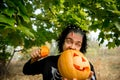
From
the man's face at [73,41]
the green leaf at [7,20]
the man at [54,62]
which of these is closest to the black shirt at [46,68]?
the man at [54,62]

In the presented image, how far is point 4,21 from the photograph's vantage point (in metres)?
2.29

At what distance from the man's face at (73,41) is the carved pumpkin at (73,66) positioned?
0.47ft

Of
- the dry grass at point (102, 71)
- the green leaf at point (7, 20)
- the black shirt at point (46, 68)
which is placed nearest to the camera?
the green leaf at point (7, 20)

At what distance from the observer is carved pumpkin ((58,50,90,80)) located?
2.97 metres

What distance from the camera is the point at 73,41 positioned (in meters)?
3.23

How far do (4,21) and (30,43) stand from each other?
10.0 ft

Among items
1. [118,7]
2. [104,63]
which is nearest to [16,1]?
[118,7]

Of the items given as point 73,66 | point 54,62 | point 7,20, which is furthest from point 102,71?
point 7,20

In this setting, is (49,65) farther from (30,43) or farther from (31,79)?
(31,79)

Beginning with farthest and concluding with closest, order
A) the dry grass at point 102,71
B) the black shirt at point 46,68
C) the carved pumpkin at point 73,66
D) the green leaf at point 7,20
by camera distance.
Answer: the dry grass at point 102,71 < the black shirt at point 46,68 < the carved pumpkin at point 73,66 < the green leaf at point 7,20

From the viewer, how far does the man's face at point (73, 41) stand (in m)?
3.21

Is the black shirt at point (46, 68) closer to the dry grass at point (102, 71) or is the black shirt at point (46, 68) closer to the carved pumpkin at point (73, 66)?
the carved pumpkin at point (73, 66)

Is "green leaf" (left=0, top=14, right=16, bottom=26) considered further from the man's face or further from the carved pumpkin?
the man's face

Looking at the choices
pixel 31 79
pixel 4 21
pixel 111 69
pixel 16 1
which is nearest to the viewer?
pixel 4 21
